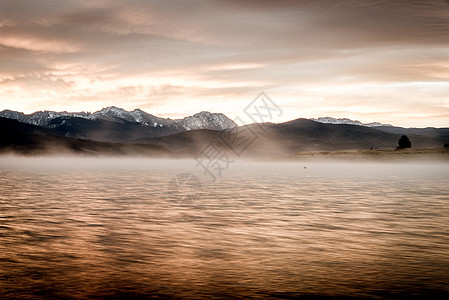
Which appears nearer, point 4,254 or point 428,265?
point 428,265

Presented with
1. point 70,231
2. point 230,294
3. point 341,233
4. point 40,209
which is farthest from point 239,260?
point 40,209

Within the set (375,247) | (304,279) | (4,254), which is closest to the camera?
(304,279)

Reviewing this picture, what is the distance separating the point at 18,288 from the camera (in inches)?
607

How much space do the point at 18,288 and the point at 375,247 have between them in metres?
15.8

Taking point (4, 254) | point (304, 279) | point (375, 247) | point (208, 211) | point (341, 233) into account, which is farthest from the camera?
point (208, 211)

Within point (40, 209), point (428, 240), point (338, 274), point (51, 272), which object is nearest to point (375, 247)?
point (428, 240)

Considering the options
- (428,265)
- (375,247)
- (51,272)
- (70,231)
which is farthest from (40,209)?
(428,265)

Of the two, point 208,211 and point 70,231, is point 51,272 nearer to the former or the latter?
point 70,231

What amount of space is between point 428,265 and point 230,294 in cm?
878

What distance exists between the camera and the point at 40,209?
38.8 metres

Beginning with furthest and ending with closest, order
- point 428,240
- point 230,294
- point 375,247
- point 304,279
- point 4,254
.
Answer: point 428,240 < point 375,247 < point 4,254 < point 304,279 < point 230,294

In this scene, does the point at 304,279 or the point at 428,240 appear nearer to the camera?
the point at 304,279

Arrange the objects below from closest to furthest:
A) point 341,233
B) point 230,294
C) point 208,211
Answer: point 230,294 → point 341,233 → point 208,211

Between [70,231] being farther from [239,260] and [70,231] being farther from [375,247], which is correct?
[375,247]
